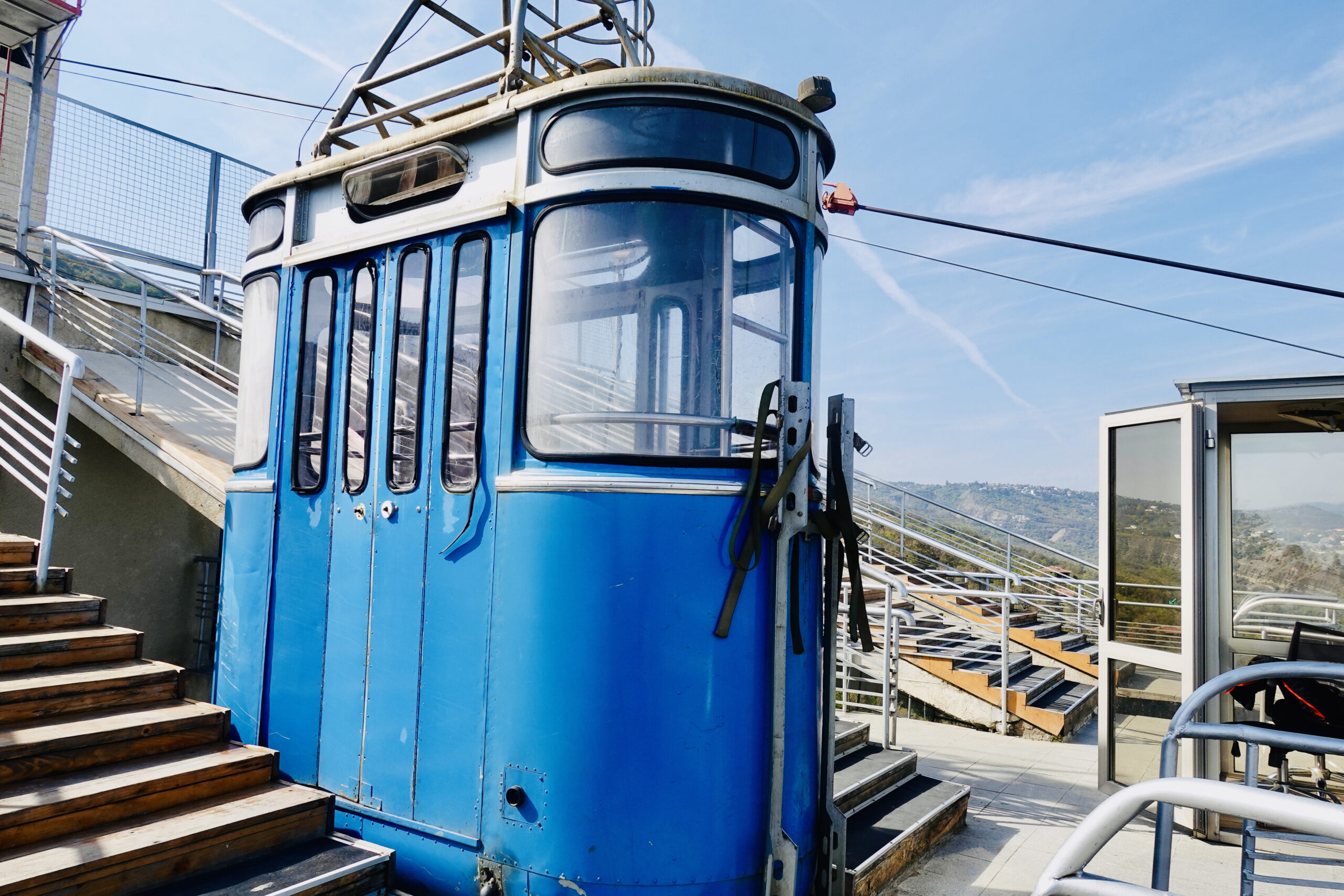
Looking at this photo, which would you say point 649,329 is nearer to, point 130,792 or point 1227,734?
point 1227,734

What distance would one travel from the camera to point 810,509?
3518mm

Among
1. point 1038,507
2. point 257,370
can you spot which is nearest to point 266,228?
point 257,370

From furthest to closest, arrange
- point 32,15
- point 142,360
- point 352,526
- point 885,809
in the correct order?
point 32,15, point 142,360, point 885,809, point 352,526

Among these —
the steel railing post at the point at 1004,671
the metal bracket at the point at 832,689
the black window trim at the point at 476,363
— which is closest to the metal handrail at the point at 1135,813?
the metal bracket at the point at 832,689

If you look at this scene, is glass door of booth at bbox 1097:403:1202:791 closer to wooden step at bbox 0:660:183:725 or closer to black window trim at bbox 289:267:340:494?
black window trim at bbox 289:267:340:494

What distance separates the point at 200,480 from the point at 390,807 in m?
3.41

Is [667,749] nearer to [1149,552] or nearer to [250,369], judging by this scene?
[250,369]

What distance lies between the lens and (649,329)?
341 cm

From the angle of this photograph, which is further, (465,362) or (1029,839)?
(1029,839)

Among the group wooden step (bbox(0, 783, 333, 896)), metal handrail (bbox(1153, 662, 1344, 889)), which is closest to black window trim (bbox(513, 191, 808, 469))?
metal handrail (bbox(1153, 662, 1344, 889))

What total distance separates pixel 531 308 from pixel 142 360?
5.26 m

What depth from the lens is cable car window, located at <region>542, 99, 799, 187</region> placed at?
3.36 meters

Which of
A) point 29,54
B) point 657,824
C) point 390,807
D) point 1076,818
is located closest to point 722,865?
point 657,824

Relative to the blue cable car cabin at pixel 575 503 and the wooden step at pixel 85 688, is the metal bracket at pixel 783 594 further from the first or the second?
the wooden step at pixel 85 688
